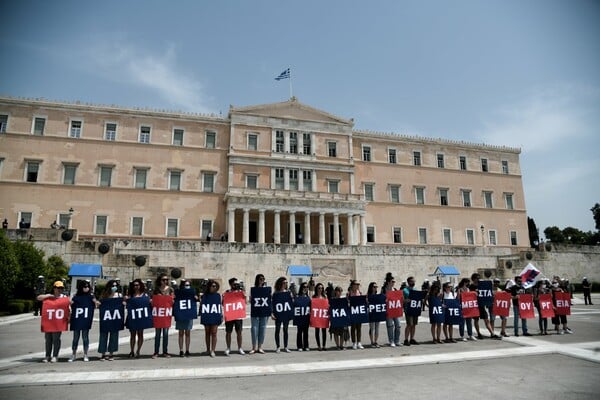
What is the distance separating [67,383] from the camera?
7.43 metres

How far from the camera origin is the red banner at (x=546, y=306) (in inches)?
548

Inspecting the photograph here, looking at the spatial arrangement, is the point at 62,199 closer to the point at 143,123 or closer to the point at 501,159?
the point at 143,123

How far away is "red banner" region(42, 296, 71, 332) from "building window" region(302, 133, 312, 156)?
39344 mm

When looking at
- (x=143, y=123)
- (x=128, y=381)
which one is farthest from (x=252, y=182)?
(x=128, y=381)

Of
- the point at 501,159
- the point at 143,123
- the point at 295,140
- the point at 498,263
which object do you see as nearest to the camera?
the point at 498,263

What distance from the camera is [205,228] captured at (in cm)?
4381

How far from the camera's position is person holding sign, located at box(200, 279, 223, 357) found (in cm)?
1049

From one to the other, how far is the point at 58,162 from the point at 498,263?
43756 mm

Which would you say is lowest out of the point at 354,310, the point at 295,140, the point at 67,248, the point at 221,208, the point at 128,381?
the point at 128,381

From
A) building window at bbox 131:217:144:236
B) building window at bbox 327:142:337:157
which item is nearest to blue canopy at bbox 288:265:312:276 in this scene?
building window at bbox 131:217:144:236

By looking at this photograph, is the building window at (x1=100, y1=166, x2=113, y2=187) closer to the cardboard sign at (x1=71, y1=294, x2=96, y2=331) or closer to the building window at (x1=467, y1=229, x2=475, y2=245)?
the cardboard sign at (x1=71, y1=294, x2=96, y2=331)

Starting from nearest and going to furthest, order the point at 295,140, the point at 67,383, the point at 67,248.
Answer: the point at 67,383, the point at 67,248, the point at 295,140

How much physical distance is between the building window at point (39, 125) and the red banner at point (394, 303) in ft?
137

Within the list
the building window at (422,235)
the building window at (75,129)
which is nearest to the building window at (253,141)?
the building window at (75,129)
